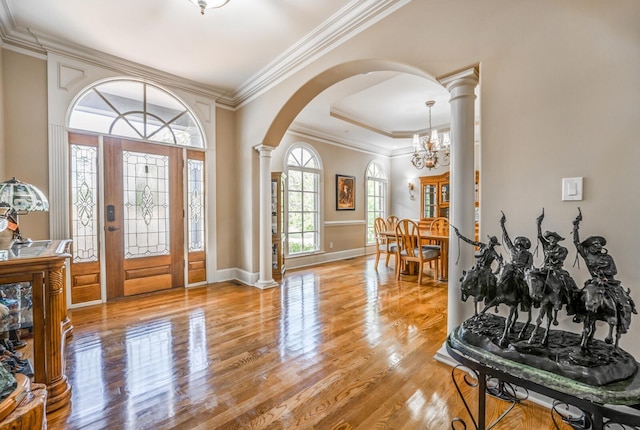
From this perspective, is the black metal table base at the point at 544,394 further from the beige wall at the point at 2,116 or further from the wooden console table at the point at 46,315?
the beige wall at the point at 2,116

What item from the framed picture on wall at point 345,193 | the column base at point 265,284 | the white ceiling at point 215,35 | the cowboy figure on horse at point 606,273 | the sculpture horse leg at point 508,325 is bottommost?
the column base at point 265,284

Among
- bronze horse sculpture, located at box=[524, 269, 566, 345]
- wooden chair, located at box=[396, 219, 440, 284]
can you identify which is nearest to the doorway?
wooden chair, located at box=[396, 219, 440, 284]

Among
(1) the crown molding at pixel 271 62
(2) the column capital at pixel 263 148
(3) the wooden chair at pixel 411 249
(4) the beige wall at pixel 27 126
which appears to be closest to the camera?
(1) the crown molding at pixel 271 62

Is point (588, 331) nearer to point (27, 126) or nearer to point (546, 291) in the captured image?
point (546, 291)

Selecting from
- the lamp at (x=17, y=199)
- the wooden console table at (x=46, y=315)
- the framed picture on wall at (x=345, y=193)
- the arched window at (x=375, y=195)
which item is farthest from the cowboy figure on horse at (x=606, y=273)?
the arched window at (x=375, y=195)

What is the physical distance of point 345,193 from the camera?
654cm

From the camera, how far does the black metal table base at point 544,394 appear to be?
3.17 feet

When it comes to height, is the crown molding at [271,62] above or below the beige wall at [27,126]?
above

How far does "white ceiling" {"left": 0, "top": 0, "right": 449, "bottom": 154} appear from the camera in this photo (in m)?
2.50

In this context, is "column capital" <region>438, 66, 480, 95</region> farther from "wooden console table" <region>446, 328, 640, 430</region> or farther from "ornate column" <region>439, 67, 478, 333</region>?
"wooden console table" <region>446, 328, 640, 430</region>

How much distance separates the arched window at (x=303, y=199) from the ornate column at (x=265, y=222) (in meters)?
1.32

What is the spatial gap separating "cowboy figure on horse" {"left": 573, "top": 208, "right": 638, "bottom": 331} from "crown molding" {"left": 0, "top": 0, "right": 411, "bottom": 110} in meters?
2.15

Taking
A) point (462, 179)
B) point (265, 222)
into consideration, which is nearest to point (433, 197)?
point (265, 222)

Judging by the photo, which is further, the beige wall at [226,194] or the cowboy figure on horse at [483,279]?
the beige wall at [226,194]
